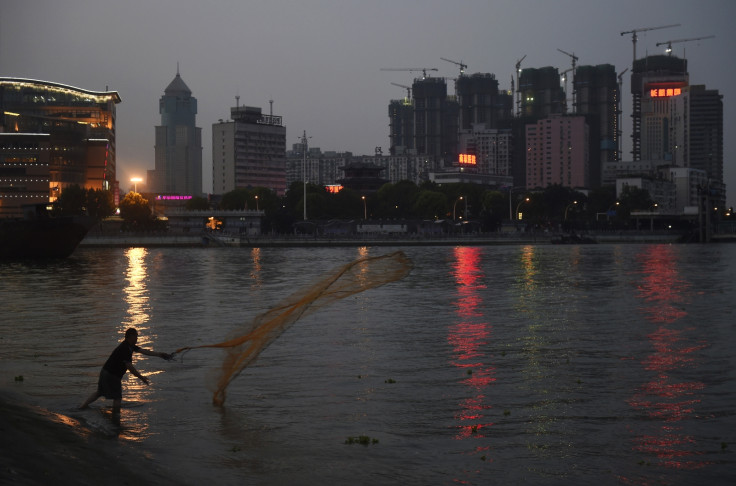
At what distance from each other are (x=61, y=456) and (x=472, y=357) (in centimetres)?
1695

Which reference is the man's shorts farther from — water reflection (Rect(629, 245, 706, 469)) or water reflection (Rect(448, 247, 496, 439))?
water reflection (Rect(629, 245, 706, 469))

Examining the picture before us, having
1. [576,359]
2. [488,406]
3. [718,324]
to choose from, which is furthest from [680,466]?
[718,324]

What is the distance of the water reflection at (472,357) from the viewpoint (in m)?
19.9

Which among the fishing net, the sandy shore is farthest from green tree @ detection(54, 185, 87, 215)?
the sandy shore

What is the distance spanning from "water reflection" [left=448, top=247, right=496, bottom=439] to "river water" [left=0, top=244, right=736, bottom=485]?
0.31 feet

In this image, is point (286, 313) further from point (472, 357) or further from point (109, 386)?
point (472, 357)

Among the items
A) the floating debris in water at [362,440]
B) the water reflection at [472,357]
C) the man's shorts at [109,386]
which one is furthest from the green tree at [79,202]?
the floating debris in water at [362,440]

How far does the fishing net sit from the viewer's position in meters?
22.2

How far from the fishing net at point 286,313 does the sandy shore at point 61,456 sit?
13.2 feet

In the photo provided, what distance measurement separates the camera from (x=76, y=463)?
14.8 metres

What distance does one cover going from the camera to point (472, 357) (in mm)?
29391

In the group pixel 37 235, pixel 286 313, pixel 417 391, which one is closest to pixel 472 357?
pixel 417 391

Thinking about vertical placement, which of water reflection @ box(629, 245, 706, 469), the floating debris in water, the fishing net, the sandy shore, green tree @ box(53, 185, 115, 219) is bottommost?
water reflection @ box(629, 245, 706, 469)

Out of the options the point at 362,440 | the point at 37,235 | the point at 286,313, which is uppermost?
the point at 37,235
